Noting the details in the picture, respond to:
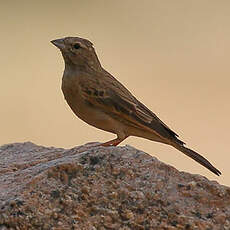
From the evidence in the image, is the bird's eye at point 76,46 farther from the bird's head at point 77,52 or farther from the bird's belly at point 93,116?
the bird's belly at point 93,116

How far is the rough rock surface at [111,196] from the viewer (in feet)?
14.5

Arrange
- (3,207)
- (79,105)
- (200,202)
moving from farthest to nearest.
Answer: (79,105), (200,202), (3,207)

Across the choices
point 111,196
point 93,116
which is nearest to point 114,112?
point 93,116

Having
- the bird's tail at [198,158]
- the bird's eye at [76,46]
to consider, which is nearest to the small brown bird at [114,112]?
the bird's tail at [198,158]

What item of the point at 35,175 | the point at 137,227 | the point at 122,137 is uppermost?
the point at 122,137

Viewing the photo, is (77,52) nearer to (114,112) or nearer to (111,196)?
(114,112)

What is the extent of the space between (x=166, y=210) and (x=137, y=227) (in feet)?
0.75

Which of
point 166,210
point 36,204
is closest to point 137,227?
point 166,210

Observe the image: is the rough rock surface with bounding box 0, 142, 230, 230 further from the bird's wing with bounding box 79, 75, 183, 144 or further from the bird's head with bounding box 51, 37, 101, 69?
the bird's head with bounding box 51, 37, 101, 69

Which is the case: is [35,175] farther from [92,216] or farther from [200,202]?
[200,202]

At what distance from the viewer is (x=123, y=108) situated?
6.65 m

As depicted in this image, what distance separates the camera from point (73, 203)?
4.51 meters

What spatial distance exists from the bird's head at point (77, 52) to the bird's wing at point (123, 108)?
0.39 m

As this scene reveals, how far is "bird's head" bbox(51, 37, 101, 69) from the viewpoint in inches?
277
